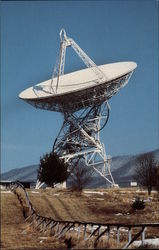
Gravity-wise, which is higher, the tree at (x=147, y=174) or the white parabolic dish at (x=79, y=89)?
the white parabolic dish at (x=79, y=89)

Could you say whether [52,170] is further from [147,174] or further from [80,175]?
[147,174]

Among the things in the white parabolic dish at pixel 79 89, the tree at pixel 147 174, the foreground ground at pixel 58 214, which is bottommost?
the foreground ground at pixel 58 214

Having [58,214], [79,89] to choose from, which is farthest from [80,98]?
[58,214]

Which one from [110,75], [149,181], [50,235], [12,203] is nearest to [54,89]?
[110,75]

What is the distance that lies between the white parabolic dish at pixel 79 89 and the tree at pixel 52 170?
7417 millimetres

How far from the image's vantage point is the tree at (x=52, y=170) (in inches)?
2456

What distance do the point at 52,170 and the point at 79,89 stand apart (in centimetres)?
1500

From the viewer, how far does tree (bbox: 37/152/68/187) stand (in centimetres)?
6238

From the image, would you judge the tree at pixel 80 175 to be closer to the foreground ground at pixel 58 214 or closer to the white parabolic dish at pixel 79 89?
the white parabolic dish at pixel 79 89

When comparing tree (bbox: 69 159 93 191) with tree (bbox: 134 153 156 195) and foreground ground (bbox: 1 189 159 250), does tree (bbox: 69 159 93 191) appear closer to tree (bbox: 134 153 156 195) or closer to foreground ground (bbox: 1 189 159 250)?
tree (bbox: 134 153 156 195)

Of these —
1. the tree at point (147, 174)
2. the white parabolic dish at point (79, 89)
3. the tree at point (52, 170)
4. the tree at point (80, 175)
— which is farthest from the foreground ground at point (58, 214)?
the tree at point (80, 175)

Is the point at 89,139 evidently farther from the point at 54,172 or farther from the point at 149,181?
the point at 149,181

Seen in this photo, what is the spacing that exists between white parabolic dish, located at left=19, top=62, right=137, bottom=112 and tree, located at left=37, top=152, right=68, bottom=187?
742 cm

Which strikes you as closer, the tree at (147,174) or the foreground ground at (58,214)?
the foreground ground at (58,214)
